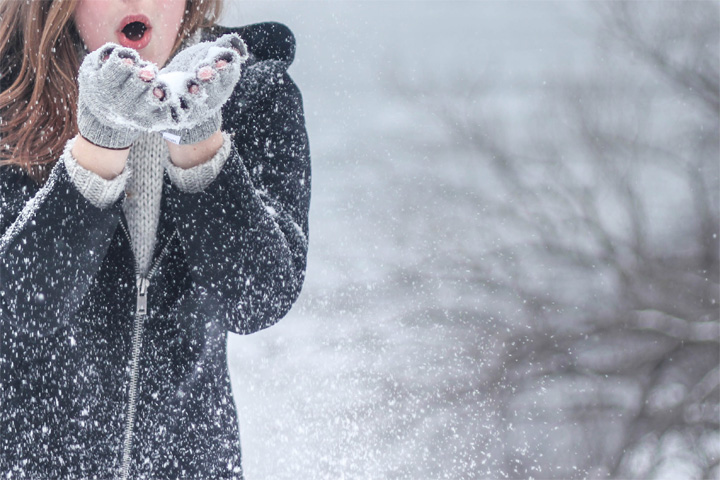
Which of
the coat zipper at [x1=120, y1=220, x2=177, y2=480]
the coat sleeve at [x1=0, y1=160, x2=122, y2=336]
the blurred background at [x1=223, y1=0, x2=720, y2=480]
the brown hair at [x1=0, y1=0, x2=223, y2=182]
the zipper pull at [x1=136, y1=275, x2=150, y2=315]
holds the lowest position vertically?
the blurred background at [x1=223, y1=0, x2=720, y2=480]

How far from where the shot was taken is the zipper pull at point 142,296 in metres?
0.78

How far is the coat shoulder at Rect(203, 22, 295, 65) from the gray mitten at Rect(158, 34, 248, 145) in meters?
0.25

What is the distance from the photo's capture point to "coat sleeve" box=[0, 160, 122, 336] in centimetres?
70

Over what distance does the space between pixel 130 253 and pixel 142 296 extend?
0.05m

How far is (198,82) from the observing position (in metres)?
0.64

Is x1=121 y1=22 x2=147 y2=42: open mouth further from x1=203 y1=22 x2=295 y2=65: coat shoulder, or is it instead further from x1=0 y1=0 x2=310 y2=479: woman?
x1=203 y1=22 x2=295 y2=65: coat shoulder

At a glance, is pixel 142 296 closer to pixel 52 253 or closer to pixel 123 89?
pixel 52 253

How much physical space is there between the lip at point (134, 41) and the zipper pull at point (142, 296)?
0.23 meters

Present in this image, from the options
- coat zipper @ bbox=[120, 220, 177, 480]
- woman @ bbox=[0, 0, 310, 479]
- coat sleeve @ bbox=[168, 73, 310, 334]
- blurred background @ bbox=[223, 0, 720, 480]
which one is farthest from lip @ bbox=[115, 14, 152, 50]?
blurred background @ bbox=[223, 0, 720, 480]

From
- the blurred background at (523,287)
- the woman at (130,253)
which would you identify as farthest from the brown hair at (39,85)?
the blurred background at (523,287)

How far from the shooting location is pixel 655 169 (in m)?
7.11

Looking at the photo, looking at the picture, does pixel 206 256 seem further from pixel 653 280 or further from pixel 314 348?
pixel 653 280

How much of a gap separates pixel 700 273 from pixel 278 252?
659 cm

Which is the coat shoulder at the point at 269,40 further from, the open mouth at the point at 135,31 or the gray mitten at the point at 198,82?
the gray mitten at the point at 198,82
